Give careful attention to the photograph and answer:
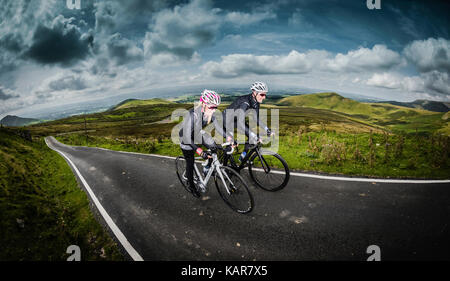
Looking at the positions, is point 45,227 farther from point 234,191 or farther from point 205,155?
point 234,191

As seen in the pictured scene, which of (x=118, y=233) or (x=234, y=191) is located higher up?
(x=234, y=191)

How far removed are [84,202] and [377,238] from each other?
29.7ft

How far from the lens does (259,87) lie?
582 centimetres

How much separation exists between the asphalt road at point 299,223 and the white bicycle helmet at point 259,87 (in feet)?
10.4

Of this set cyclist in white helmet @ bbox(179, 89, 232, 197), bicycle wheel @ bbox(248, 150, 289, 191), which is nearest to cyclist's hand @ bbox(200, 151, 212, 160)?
cyclist in white helmet @ bbox(179, 89, 232, 197)

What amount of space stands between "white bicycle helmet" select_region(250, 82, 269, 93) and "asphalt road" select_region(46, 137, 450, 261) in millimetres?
3171

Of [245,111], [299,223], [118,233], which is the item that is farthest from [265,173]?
[118,233]

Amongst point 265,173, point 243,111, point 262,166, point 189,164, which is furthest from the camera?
point 265,173

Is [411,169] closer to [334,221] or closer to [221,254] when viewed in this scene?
[334,221]

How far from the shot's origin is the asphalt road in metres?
3.43

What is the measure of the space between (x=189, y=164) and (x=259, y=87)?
131 inches
